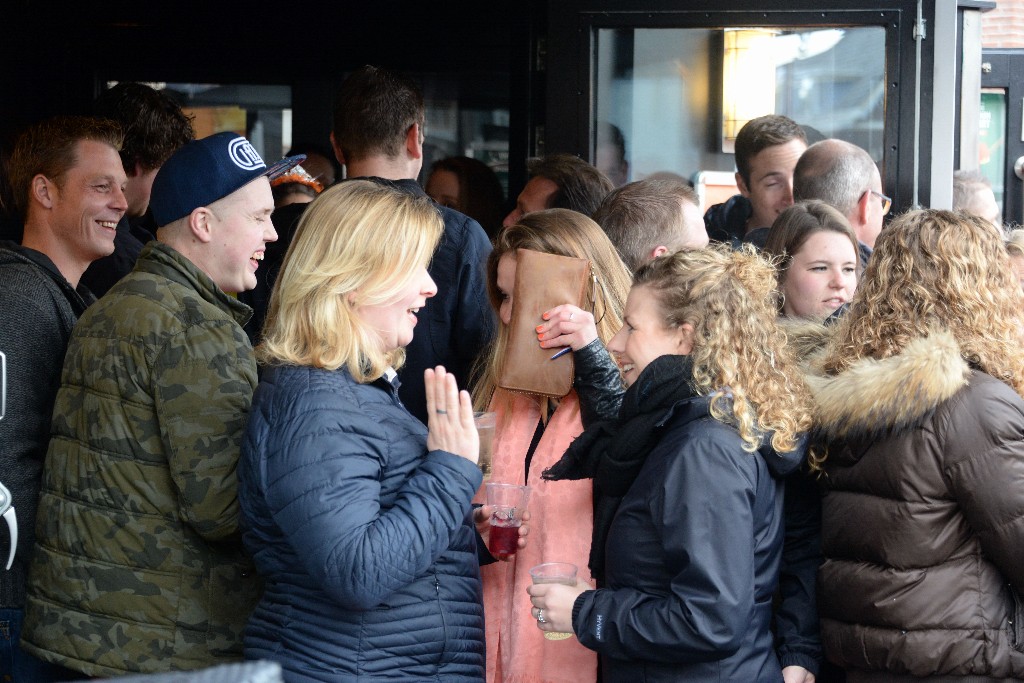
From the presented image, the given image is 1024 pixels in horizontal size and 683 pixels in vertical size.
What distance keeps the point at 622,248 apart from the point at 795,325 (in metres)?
0.58

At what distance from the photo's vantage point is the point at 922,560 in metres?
2.38

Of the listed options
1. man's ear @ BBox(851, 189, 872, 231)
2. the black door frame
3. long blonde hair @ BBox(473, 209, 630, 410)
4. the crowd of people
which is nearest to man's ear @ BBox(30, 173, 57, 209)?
the crowd of people

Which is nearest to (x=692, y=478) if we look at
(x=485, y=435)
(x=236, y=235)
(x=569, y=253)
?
(x=485, y=435)

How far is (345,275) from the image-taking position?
7.27ft

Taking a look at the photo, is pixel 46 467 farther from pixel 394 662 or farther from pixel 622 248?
pixel 622 248

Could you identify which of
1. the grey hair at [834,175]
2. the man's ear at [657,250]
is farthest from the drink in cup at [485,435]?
the grey hair at [834,175]

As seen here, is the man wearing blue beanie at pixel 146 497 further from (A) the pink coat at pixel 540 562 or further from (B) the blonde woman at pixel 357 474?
(A) the pink coat at pixel 540 562

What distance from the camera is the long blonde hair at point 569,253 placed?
2.92 metres

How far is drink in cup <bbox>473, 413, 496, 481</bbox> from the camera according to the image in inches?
102

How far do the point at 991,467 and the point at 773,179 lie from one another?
243 cm

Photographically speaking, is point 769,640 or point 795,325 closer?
point 769,640

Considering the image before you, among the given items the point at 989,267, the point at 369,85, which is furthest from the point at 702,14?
the point at 989,267

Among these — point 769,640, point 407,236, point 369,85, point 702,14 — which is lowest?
point 769,640

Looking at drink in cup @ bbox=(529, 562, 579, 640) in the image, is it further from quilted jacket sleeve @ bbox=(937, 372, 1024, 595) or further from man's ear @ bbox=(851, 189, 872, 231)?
man's ear @ bbox=(851, 189, 872, 231)
